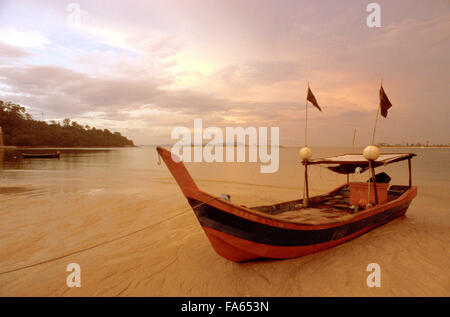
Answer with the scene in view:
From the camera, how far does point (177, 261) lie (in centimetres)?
585

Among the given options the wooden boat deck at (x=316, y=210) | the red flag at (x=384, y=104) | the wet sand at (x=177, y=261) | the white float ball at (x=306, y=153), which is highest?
the red flag at (x=384, y=104)

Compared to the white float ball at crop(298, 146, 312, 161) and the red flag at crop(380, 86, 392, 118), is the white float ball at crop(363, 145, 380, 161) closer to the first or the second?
the white float ball at crop(298, 146, 312, 161)

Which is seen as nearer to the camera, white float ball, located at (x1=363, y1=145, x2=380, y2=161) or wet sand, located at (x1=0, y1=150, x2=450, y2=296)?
wet sand, located at (x1=0, y1=150, x2=450, y2=296)

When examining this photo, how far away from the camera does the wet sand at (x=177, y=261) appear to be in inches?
183

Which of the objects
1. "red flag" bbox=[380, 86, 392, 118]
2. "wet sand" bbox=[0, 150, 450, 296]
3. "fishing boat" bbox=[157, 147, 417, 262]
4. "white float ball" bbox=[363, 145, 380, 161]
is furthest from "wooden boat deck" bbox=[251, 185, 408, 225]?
"red flag" bbox=[380, 86, 392, 118]

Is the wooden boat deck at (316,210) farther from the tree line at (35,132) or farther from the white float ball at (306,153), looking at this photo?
the tree line at (35,132)

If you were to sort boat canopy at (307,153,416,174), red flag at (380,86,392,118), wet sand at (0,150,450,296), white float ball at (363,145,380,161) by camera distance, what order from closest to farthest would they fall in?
1. wet sand at (0,150,450,296)
2. white float ball at (363,145,380,161)
3. boat canopy at (307,153,416,174)
4. red flag at (380,86,392,118)

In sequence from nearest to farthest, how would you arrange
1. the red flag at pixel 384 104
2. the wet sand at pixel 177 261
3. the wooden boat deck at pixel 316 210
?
the wet sand at pixel 177 261 < the wooden boat deck at pixel 316 210 < the red flag at pixel 384 104

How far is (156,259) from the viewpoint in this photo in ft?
19.6

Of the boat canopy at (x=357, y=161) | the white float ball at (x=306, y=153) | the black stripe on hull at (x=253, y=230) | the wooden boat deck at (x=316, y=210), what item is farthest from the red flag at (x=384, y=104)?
the black stripe on hull at (x=253, y=230)

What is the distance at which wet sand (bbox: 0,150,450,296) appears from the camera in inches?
183

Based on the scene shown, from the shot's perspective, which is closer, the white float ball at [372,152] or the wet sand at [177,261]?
the wet sand at [177,261]

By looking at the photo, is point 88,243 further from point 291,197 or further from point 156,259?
point 291,197
